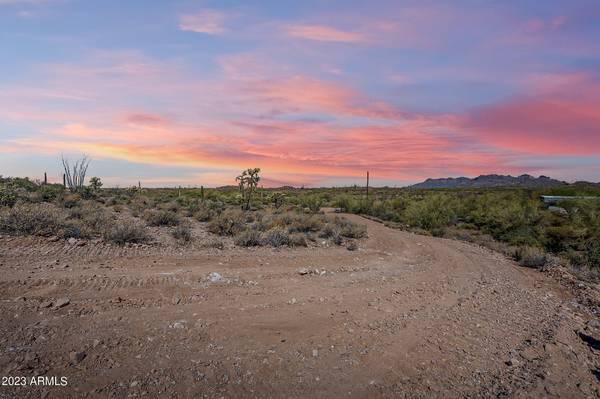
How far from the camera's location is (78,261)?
895cm

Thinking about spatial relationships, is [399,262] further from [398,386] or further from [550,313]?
[398,386]

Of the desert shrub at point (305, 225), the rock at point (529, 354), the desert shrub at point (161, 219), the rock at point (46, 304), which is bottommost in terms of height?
the rock at point (529, 354)

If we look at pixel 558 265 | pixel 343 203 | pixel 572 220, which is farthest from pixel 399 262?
pixel 343 203

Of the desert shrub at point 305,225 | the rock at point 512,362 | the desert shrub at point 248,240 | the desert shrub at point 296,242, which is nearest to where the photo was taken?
the rock at point 512,362

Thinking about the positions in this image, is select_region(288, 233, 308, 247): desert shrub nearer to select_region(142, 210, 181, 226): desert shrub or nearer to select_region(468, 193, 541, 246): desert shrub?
select_region(142, 210, 181, 226): desert shrub

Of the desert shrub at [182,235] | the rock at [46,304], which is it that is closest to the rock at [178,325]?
the rock at [46,304]

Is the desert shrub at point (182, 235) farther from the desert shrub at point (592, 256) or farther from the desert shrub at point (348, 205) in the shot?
the desert shrub at point (348, 205)

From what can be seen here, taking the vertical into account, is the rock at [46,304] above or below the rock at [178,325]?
above

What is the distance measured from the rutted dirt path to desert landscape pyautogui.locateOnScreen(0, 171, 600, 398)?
0.09 feet

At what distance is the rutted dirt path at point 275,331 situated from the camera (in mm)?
4289

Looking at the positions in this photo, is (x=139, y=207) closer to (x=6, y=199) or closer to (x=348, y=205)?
(x=6, y=199)

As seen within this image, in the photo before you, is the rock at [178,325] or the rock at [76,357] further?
the rock at [178,325]

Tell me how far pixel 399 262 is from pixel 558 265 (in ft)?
18.0

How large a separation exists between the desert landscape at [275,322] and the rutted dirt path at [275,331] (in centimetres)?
3
